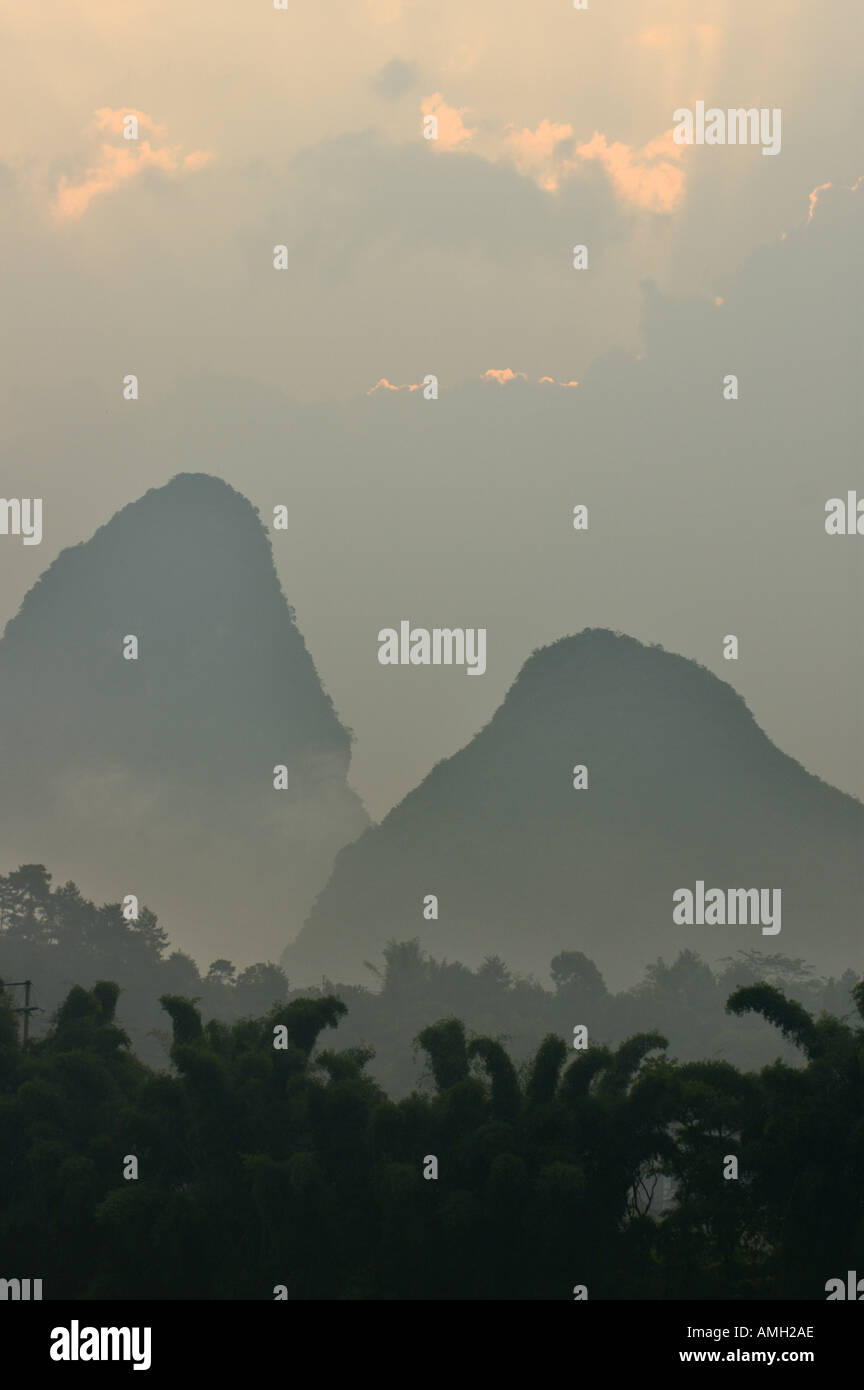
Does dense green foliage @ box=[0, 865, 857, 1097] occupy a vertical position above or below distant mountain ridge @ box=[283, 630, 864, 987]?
below

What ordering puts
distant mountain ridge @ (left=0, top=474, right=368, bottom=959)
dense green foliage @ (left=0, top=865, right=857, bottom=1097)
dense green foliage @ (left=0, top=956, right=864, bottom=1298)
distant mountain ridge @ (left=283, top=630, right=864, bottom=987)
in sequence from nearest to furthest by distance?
dense green foliage @ (left=0, top=956, right=864, bottom=1298) → dense green foliage @ (left=0, top=865, right=857, bottom=1097) → distant mountain ridge @ (left=283, top=630, right=864, bottom=987) → distant mountain ridge @ (left=0, top=474, right=368, bottom=959)

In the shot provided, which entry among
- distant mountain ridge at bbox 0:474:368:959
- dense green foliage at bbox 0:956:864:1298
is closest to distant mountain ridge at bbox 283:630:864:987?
distant mountain ridge at bbox 0:474:368:959

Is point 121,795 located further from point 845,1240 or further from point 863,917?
point 845,1240

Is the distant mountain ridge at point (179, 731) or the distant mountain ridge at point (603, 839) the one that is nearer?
the distant mountain ridge at point (603, 839)

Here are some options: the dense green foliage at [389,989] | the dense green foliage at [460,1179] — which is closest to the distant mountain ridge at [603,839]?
the dense green foliage at [389,989]

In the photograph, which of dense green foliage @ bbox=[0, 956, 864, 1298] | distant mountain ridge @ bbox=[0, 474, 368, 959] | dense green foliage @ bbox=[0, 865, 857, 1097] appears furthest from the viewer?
distant mountain ridge @ bbox=[0, 474, 368, 959]

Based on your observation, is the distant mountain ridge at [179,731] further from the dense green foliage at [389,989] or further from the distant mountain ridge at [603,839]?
the dense green foliage at [389,989]

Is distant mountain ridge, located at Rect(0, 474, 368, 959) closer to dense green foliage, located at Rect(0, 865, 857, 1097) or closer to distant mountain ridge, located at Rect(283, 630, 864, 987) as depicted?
distant mountain ridge, located at Rect(283, 630, 864, 987)
